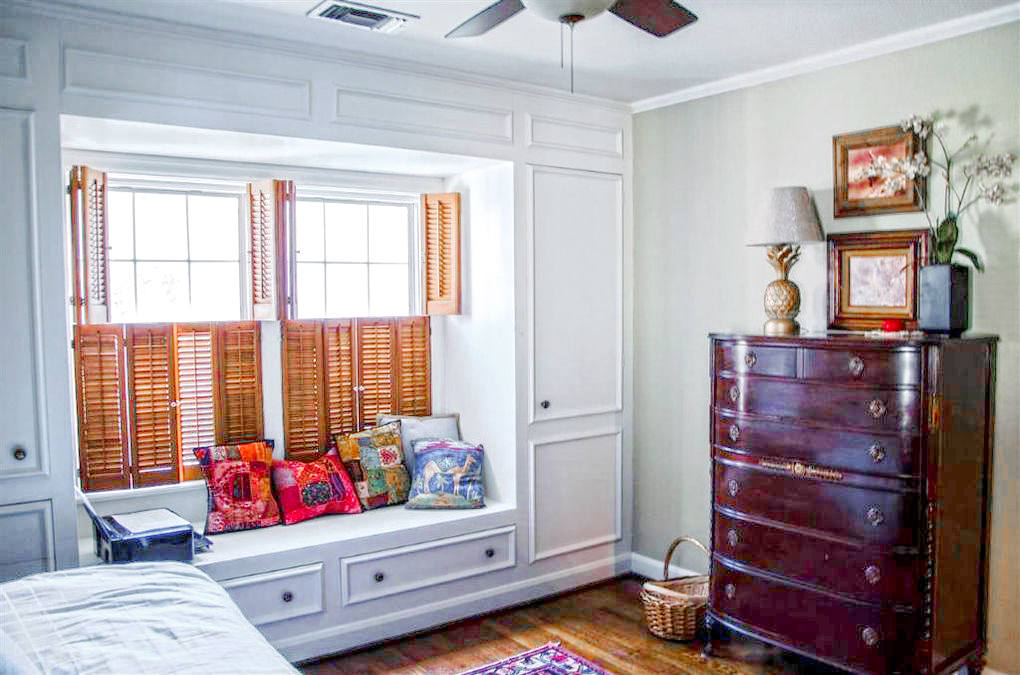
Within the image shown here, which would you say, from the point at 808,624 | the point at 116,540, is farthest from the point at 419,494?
the point at 808,624

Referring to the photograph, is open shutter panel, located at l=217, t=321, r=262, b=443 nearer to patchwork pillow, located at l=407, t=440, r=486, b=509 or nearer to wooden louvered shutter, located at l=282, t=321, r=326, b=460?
wooden louvered shutter, located at l=282, t=321, r=326, b=460

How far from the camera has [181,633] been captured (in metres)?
2.08

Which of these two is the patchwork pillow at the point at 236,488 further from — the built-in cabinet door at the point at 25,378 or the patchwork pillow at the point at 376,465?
the built-in cabinet door at the point at 25,378

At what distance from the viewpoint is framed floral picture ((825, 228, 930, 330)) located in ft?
11.1

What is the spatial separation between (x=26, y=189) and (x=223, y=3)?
0.93 meters

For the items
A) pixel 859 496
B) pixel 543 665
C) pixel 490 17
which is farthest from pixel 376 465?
pixel 490 17

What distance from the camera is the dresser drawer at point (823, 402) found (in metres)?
2.95

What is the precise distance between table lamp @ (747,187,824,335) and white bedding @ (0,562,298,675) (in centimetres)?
242

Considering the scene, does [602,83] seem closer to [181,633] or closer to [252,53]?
[252,53]

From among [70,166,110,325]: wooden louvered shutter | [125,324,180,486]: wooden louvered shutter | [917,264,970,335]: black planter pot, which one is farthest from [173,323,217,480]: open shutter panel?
[917,264,970,335]: black planter pot

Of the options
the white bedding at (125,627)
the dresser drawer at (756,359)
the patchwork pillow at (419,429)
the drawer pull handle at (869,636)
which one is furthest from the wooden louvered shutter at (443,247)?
the drawer pull handle at (869,636)

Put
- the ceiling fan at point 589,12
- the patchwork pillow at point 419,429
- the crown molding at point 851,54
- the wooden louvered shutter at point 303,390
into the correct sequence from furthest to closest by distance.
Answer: the patchwork pillow at point 419,429, the wooden louvered shutter at point 303,390, the crown molding at point 851,54, the ceiling fan at point 589,12

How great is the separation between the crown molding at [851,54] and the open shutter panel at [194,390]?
99.7 inches

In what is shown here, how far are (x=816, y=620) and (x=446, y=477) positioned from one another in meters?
1.84
